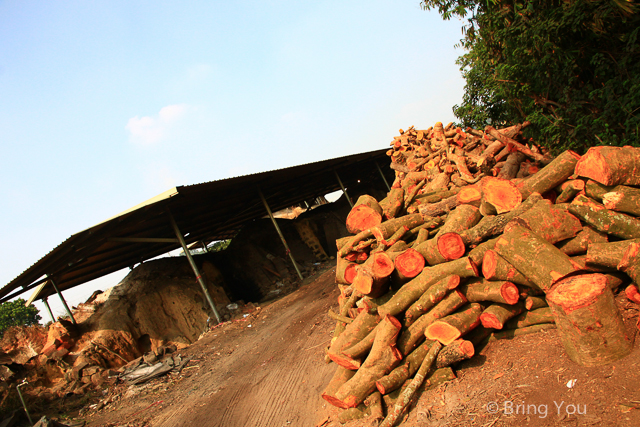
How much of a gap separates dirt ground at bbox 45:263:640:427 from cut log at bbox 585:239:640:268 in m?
0.50

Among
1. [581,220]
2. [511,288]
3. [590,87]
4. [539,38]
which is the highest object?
[539,38]

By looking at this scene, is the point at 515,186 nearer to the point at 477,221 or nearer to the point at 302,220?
the point at 477,221

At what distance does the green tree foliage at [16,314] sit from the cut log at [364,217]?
1555 inches

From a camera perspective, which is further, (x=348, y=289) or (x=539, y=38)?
(x=539, y=38)

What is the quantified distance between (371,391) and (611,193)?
324 centimetres

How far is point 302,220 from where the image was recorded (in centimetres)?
1809

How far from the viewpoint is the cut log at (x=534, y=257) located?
9.47ft

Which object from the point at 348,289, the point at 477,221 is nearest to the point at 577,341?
the point at 477,221

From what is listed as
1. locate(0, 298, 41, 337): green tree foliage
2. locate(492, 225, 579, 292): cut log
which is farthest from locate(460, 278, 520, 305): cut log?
locate(0, 298, 41, 337): green tree foliage

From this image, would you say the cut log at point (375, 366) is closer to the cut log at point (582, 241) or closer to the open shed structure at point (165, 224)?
the cut log at point (582, 241)

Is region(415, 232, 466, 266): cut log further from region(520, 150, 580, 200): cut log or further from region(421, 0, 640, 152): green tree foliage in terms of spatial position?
region(421, 0, 640, 152): green tree foliage

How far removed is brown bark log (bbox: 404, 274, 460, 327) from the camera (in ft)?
11.8

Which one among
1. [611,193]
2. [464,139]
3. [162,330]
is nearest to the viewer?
[611,193]

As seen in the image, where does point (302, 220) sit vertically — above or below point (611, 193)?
above
